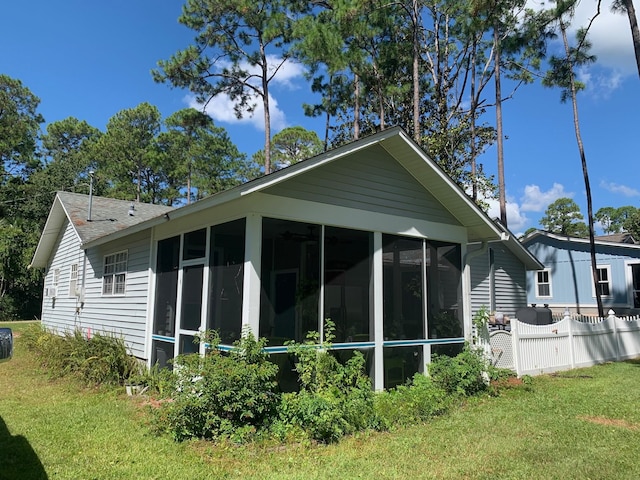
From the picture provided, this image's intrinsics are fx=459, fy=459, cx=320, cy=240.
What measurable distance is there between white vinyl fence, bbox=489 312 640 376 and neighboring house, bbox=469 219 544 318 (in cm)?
305

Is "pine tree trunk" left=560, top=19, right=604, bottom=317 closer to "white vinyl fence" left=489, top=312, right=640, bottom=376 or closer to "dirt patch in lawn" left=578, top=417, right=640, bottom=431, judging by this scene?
"white vinyl fence" left=489, top=312, right=640, bottom=376

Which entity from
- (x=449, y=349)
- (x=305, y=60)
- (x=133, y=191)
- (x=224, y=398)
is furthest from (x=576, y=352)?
(x=133, y=191)

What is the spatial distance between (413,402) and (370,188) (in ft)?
10.5

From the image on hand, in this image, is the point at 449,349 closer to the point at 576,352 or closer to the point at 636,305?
the point at 576,352

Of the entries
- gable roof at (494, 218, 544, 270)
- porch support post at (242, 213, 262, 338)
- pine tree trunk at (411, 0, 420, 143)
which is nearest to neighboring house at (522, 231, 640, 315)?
gable roof at (494, 218, 544, 270)

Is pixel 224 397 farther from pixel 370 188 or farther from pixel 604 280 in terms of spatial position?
pixel 604 280

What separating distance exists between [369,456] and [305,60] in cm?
1896


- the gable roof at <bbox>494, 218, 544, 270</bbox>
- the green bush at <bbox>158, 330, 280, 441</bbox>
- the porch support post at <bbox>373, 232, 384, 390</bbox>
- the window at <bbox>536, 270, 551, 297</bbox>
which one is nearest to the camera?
the green bush at <bbox>158, 330, 280, 441</bbox>

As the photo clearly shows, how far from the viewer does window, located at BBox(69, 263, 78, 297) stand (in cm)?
1348

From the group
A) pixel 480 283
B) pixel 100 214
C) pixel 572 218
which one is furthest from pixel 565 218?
pixel 100 214

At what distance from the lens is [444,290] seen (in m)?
8.03

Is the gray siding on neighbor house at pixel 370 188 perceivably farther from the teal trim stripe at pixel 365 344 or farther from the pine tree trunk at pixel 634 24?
the pine tree trunk at pixel 634 24

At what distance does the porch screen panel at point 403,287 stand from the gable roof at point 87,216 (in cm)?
740

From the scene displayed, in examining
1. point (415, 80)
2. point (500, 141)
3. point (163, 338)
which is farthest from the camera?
point (500, 141)
